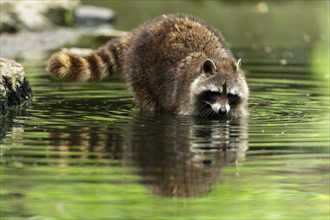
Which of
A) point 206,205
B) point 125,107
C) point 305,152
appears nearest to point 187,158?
point 305,152

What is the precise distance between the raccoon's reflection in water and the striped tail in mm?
1227

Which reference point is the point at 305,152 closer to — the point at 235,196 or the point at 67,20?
the point at 235,196

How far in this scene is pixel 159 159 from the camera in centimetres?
659

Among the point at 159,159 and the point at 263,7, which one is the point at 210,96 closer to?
the point at 159,159

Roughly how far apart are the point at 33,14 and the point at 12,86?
33.4 ft

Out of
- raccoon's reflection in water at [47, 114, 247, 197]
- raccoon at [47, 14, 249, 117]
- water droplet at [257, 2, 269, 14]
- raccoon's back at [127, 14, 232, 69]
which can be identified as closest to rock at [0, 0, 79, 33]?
water droplet at [257, 2, 269, 14]

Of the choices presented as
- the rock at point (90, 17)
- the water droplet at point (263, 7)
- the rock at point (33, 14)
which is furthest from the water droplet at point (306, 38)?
the water droplet at point (263, 7)

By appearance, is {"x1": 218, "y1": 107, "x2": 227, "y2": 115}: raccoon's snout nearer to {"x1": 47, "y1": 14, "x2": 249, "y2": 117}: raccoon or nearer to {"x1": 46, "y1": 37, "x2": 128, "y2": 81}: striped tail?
{"x1": 47, "y1": 14, "x2": 249, "y2": 117}: raccoon

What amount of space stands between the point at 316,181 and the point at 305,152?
38.8 inches

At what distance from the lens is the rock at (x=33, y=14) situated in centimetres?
1803

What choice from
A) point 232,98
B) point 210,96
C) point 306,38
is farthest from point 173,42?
point 306,38

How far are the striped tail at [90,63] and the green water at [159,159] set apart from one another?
1.00ft

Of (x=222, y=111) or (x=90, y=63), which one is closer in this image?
(x=222, y=111)

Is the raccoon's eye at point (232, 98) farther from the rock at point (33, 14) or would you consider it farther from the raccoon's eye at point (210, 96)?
the rock at point (33, 14)
